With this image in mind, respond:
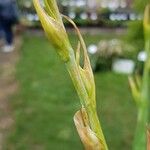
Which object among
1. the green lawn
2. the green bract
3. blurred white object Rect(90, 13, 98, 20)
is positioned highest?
the green bract

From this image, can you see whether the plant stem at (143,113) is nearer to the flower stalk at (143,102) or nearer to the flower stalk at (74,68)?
the flower stalk at (143,102)

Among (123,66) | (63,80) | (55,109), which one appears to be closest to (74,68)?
(55,109)

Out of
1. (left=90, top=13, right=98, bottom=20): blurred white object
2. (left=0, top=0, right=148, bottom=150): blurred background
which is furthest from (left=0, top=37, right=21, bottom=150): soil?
(left=90, top=13, right=98, bottom=20): blurred white object

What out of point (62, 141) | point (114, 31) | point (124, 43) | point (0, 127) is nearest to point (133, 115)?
point (62, 141)

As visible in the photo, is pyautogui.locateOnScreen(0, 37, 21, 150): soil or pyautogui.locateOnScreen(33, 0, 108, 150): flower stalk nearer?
pyautogui.locateOnScreen(33, 0, 108, 150): flower stalk

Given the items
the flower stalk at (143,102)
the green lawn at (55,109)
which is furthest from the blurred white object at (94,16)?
the flower stalk at (143,102)

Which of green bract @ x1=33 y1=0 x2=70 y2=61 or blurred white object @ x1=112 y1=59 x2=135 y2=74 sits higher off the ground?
green bract @ x1=33 y1=0 x2=70 y2=61

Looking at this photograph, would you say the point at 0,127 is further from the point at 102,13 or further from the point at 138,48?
the point at 102,13

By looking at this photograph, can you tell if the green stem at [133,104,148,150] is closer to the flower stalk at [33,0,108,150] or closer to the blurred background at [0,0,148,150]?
the flower stalk at [33,0,108,150]
